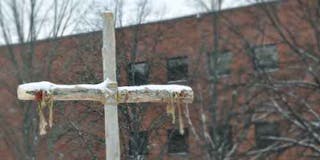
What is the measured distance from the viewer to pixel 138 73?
12883 mm

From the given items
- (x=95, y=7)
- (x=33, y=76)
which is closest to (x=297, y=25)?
(x=33, y=76)

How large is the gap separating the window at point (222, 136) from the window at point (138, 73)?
14059mm

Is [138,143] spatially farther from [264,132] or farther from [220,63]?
[264,132]

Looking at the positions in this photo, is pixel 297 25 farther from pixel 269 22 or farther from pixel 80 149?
pixel 80 149

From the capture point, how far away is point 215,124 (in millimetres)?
28578

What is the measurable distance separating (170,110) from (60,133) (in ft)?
23.7

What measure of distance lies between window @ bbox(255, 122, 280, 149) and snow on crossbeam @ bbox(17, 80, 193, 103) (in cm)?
2130

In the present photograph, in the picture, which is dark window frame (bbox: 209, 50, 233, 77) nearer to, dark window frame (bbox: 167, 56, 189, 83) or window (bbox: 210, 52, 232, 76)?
window (bbox: 210, 52, 232, 76)

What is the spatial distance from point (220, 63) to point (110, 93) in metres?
24.0

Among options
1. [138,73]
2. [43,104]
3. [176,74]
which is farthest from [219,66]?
[43,104]

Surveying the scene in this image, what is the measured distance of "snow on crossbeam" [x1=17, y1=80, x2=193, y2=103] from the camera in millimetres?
7180

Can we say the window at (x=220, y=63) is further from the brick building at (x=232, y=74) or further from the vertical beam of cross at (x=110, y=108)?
the vertical beam of cross at (x=110, y=108)

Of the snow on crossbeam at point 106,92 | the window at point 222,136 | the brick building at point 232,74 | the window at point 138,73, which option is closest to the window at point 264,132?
the brick building at point 232,74

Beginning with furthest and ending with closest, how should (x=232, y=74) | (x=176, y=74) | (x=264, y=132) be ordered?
(x=264, y=132) < (x=232, y=74) < (x=176, y=74)
